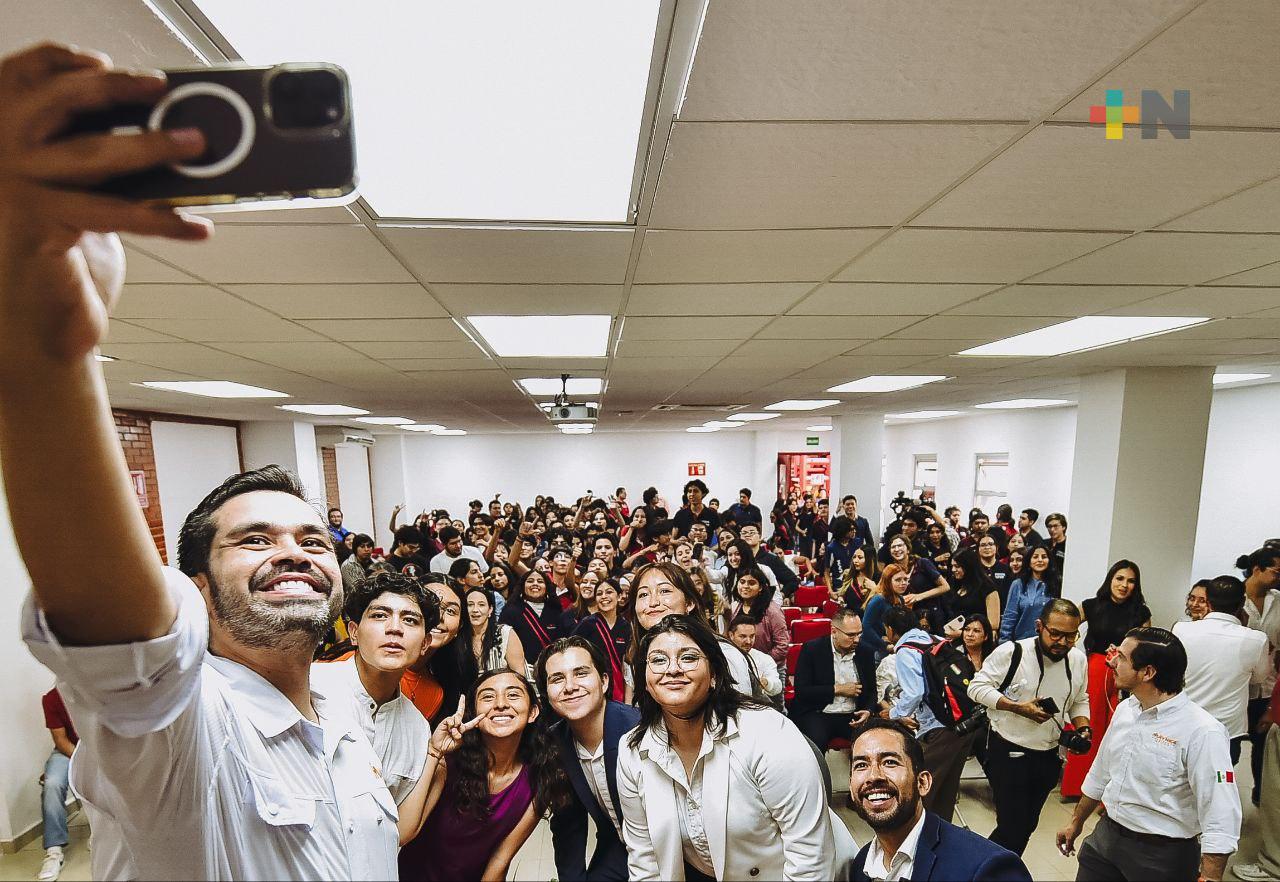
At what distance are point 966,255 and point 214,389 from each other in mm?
6463

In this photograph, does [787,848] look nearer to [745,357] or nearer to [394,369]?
[745,357]

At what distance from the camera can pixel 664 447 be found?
1642 cm

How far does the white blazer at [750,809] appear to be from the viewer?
164cm

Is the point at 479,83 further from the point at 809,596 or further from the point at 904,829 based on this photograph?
the point at 809,596

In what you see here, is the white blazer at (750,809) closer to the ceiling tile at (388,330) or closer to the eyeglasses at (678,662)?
the eyeglasses at (678,662)

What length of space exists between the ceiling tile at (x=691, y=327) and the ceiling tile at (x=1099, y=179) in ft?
4.65

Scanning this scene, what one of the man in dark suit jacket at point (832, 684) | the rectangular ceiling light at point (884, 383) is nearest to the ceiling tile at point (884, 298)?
the man in dark suit jacket at point (832, 684)

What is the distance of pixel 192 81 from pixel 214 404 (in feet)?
26.2

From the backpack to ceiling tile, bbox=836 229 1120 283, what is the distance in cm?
209

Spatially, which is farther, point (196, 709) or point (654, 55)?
point (654, 55)

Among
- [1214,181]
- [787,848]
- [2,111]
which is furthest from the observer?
[787,848]

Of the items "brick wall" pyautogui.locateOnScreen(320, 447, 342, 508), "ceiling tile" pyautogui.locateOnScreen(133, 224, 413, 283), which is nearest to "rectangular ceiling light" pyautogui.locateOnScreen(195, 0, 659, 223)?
"ceiling tile" pyautogui.locateOnScreen(133, 224, 413, 283)

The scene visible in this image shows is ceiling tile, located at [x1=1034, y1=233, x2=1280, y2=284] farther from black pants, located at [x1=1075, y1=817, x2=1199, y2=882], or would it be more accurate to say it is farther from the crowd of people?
black pants, located at [x1=1075, y1=817, x2=1199, y2=882]

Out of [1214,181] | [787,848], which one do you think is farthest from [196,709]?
[1214,181]
